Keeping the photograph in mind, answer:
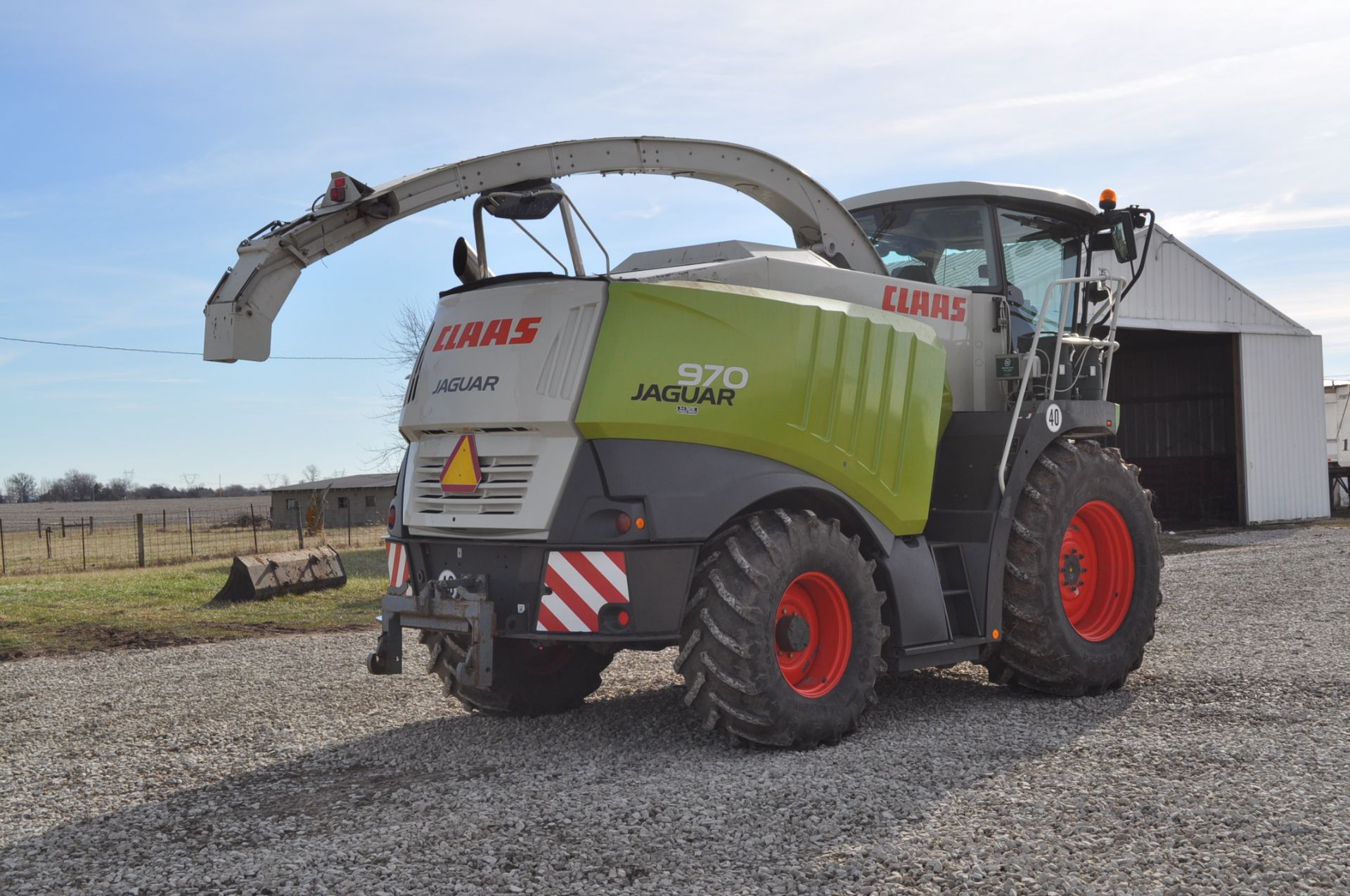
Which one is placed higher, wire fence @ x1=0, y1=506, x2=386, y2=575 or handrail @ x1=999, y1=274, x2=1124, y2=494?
handrail @ x1=999, y1=274, x2=1124, y2=494

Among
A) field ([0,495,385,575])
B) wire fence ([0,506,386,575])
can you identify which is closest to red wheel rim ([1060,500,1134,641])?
wire fence ([0,506,386,575])

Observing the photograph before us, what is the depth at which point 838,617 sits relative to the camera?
232 inches

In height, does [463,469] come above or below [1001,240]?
below

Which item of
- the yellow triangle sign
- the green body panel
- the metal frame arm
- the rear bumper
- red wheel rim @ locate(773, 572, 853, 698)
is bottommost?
red wheel rim @ locate(773, 572, 853, 698)

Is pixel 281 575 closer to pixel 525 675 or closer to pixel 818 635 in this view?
pixel 525 675

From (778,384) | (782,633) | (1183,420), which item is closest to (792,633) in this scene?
(782,633)

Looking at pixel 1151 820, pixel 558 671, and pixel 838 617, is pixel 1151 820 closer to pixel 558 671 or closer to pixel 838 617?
pixel 838 617

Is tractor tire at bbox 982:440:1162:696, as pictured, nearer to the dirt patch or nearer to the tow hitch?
the tow hitch

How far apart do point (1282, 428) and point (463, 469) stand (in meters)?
23.1

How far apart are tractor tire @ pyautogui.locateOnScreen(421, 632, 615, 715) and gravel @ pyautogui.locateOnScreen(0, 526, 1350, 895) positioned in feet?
0.45

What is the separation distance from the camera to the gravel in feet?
13.3

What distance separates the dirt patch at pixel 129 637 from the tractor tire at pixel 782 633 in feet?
25.3

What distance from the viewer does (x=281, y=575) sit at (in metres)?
15.3

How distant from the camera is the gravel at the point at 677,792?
4.04m
